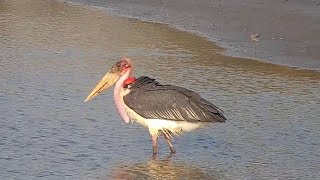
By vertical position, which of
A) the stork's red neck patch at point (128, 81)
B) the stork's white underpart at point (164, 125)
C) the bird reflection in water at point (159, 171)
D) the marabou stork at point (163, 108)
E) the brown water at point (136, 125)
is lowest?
the bird reflection in water at point (159, 171)

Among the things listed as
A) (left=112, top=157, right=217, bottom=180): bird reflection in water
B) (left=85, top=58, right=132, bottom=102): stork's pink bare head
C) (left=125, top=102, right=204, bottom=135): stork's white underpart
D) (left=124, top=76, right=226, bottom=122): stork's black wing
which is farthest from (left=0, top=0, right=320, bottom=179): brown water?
(left=85, top=58, right=132, bottom=102): stork's pink bare head

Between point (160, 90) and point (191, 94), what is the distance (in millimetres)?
277

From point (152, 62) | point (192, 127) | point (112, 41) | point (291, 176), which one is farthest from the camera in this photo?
point (112, 41)

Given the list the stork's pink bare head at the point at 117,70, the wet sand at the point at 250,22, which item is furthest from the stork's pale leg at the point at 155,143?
the wet sand at the point at 250,22

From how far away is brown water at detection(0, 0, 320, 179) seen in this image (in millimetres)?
7844

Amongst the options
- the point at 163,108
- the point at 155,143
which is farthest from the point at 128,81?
the point at 155,143

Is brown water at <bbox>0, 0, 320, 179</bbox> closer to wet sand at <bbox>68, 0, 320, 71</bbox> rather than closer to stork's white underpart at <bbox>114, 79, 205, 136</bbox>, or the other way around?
stork's white underpart at <bbox>114, 79, 205, 136</bbox>

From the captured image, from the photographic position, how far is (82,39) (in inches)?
570

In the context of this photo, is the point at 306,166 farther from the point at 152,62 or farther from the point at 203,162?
the point at 152,62

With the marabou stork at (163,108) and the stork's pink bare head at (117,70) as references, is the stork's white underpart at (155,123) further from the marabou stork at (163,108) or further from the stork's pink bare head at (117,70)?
the stork's pink bare head at (117,70)

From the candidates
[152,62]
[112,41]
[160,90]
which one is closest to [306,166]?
[160,90]

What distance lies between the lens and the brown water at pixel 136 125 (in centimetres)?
784

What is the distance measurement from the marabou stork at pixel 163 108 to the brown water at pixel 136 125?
26 centimetres

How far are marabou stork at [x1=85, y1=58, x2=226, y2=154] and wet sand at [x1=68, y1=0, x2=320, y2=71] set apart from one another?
4.29 m
